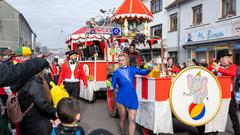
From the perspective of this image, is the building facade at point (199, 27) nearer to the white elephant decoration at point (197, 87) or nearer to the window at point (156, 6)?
the window at point (156, 6)

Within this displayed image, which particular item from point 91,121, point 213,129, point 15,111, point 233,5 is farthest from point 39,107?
point 233,5

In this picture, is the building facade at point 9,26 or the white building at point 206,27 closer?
the white building at point 206,27

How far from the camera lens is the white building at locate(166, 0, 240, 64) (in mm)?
16734

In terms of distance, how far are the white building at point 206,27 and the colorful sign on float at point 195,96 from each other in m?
12.0

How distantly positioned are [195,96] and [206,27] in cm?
1545

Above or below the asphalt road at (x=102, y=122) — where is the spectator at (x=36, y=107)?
above

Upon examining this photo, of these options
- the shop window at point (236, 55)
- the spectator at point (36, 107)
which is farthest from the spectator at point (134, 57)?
the shop window at point (236, 55)

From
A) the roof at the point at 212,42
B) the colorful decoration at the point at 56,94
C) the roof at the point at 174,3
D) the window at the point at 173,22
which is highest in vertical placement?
the roof at the point at 174,3

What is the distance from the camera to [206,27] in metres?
19.4

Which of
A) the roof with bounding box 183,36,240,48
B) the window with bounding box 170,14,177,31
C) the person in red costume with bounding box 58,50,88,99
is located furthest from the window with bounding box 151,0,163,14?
the person in red costume with bounding box 58,50,88,99

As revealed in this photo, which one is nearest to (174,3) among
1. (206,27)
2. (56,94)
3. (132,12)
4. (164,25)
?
(164,25)

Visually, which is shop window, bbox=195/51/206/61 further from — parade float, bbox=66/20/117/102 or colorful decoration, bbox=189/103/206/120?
colorful decoration, bbox=189/103/206/120

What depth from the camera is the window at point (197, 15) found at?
20697 mm

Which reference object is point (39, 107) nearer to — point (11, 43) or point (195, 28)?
point (195, 28)
